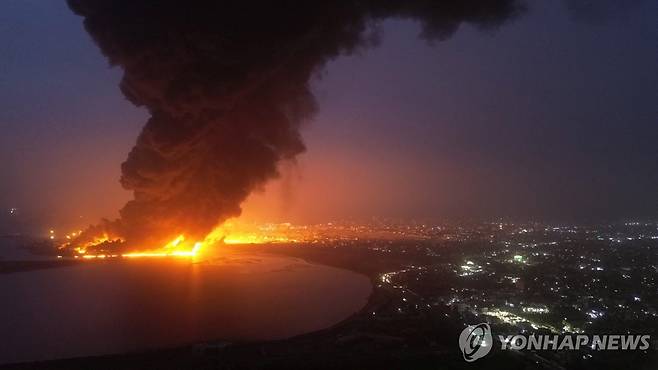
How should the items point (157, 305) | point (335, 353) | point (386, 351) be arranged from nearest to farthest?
point (335, 353)
point (386, 351)
point (157, 305)

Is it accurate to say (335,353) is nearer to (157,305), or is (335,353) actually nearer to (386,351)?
(386,351)

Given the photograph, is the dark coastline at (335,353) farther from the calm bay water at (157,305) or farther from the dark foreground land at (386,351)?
the calm bay water at (157,305)

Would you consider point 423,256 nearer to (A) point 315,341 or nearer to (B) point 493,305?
(B) point 493,305

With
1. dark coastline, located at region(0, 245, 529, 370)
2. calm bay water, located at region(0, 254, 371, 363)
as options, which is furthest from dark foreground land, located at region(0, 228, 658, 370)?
calm bay water, located at region(0, 254, 371, 363)

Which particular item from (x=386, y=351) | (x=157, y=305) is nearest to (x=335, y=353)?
(x=386, y=351)

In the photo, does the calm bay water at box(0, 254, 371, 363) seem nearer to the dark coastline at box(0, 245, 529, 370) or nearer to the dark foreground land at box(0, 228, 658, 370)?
the dark coastline at box(0, 245, 529, 370)

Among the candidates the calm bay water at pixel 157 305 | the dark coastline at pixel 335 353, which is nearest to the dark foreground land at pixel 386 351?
the dark coastline at pixel 335 353

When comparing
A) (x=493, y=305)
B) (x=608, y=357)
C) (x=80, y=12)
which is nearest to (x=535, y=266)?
(x=493, y=305)

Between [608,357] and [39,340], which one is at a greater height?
[39,340]
